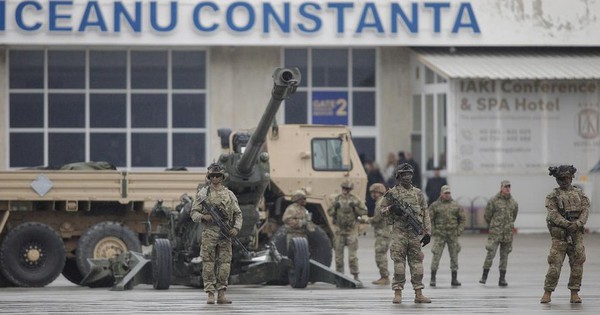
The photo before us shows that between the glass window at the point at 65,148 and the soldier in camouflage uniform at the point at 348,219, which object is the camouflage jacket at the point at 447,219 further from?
the glass window at the point at 65,148

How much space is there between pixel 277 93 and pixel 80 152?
22.2 m

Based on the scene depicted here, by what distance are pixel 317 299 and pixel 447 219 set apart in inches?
191

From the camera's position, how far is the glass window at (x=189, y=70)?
4309 centimetres

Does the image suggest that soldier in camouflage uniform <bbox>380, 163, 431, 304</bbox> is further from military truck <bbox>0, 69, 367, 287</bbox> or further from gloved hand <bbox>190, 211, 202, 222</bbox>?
military truck <bbox>0, 69, 367, 287</bbox>

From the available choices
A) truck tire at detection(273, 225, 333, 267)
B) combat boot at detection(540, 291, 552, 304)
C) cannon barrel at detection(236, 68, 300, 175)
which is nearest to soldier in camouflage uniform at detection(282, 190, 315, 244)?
truck tire at detection(273, 225, 333, 267)

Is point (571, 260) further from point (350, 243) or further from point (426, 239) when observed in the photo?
point (350, 243)

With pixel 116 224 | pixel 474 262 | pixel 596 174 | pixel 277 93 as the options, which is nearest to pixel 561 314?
pixel 277 93

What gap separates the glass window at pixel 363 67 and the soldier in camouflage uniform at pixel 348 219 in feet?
57.0

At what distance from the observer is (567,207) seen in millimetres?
19922

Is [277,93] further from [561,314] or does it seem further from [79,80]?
[79,80]

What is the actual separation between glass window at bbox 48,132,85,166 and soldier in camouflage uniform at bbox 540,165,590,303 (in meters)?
24.3

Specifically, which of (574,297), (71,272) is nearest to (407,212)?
(574,297)

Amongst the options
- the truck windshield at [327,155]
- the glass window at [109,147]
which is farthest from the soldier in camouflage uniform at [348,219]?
the glass window at [109,147]

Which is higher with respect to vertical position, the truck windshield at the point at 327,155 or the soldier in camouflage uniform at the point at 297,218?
the truck windshield at the point at 327,155
